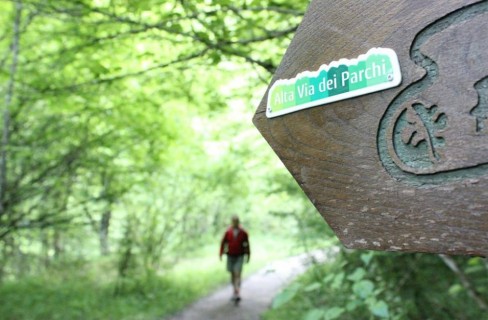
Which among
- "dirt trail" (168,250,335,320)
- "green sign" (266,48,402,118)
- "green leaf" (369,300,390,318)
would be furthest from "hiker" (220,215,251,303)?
"green sign" (266,48,402,118)

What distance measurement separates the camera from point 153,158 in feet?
18.9

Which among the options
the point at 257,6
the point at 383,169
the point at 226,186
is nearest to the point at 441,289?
the point at 257,6

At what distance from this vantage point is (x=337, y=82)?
0.83 meters

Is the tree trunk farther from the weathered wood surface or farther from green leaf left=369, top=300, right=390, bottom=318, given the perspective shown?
the weathered wood surface

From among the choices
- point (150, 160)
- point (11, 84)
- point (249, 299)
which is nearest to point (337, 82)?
point (11, 84)

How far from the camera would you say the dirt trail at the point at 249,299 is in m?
6.19

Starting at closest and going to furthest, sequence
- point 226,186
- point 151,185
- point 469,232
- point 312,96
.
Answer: point 469,232 → point 312,96 → point 151,185 → point 226,186

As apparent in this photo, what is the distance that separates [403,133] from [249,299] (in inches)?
289

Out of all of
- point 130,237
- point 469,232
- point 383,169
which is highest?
point 383,169

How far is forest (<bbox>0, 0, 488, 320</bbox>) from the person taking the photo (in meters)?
2.79

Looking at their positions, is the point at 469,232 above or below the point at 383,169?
below

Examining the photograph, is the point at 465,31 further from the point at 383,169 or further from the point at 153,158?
the point at 153,158

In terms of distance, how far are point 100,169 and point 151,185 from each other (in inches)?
60.5

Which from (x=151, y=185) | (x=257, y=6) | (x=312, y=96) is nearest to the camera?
(x=312, y=96)
